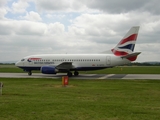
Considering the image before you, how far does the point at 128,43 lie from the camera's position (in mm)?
31312

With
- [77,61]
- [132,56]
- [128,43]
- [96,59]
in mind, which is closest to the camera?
[132,56]

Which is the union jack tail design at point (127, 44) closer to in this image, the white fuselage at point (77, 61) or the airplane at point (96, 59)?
the airplane at point (96, 59)

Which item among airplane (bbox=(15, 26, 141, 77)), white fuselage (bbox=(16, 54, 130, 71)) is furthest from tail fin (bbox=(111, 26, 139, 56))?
white fuselage (bbox=(16, 54, 130, 71))

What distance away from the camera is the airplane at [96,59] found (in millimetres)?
30562

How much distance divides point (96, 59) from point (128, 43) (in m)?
4.70

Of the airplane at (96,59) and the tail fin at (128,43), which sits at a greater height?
the tail fin at (128,43)

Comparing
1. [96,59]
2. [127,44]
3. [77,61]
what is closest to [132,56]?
[127,44]

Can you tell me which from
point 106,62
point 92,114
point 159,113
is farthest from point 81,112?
point 106,62

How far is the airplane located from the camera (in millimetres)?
30562

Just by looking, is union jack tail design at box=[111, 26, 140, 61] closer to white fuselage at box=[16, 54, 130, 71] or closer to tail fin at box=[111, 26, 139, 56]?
tail fin at box=[111, 26, 139, 56]

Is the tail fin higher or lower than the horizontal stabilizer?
higher

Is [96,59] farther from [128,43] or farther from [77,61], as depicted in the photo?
[128,43]

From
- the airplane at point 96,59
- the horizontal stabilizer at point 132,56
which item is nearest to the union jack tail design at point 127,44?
the airplane at point 96,59

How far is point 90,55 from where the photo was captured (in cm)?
3250
